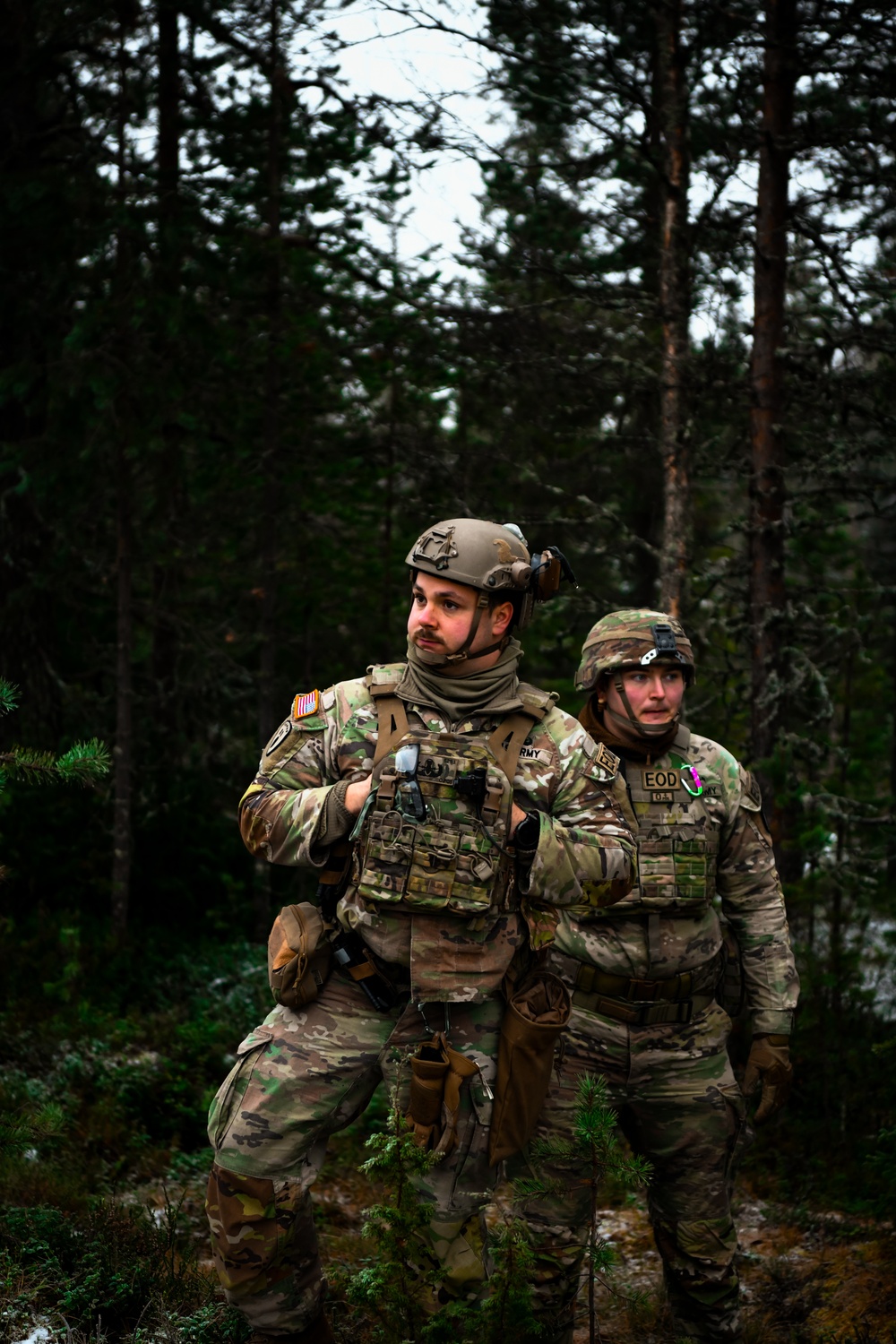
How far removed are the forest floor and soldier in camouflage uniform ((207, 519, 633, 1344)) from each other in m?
0.86

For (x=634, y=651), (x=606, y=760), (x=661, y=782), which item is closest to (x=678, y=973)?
(x=661, y=782)

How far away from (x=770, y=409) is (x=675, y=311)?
97 centimetres

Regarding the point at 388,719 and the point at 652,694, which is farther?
the point at 652,694

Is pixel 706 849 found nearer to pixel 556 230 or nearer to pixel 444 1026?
pixel 444 1026

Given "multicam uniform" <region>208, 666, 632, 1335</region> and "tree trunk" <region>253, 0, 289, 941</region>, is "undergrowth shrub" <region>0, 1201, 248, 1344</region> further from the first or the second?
"tree trunk" <region>253, 0, 289, 941</region>

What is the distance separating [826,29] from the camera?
714 centimetres

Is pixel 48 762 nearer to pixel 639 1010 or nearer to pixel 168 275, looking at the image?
pixel 639 1010

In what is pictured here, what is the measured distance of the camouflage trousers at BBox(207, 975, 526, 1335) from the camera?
3.31 meters

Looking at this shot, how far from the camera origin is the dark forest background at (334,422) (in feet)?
23.9

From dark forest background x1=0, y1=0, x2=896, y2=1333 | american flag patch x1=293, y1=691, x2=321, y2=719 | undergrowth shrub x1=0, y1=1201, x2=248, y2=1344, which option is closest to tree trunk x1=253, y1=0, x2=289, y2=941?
dark forest background x1=0, y1=0, x2=896, y2=1333

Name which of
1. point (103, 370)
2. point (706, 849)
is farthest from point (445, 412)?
point (706, 849)

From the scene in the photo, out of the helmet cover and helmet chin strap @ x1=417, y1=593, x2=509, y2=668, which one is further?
the helmet cover

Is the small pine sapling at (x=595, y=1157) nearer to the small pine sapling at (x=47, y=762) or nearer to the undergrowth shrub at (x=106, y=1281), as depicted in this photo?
the undergrowth shrub at (x=106, y=1281)

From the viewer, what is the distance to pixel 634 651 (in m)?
4.39
